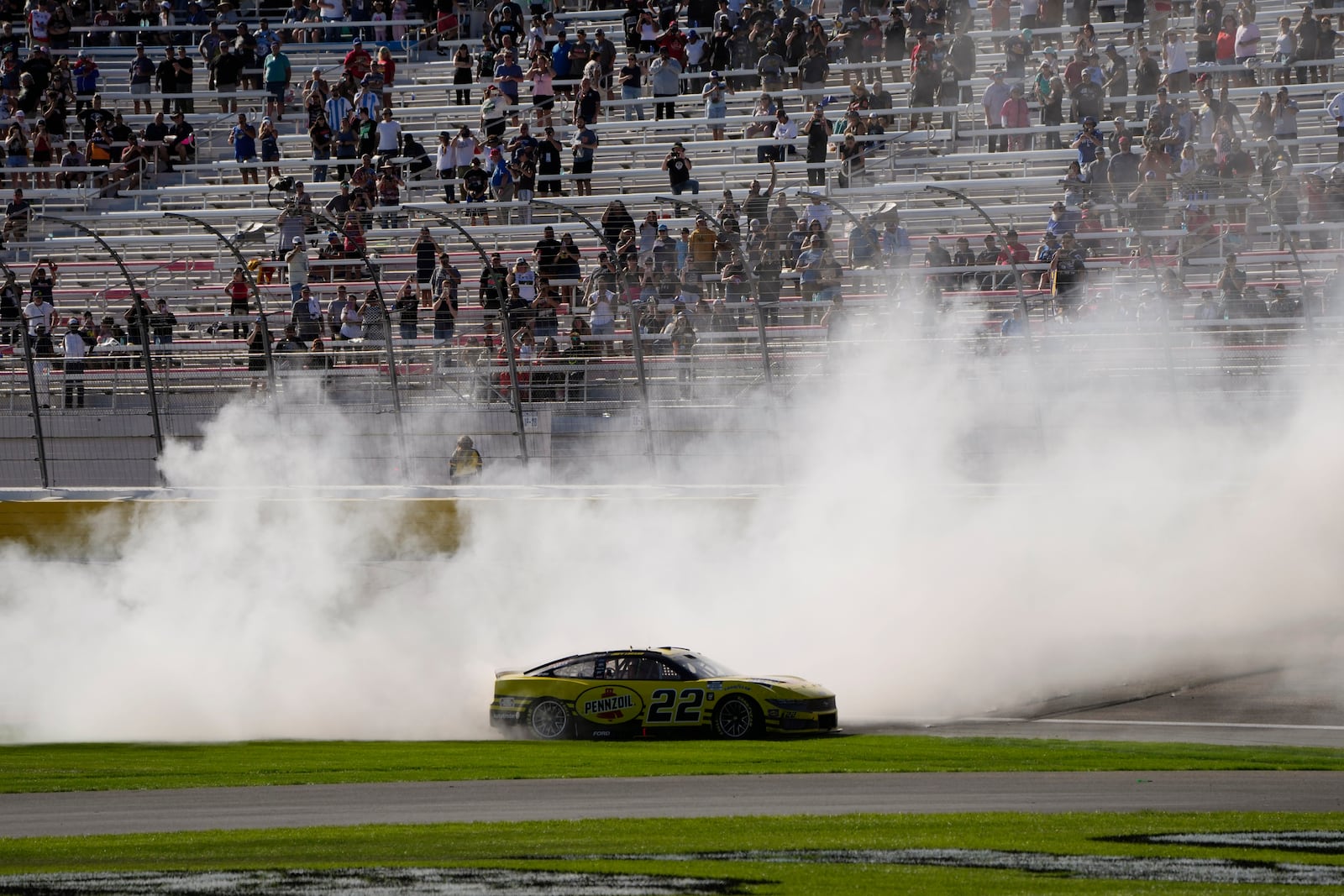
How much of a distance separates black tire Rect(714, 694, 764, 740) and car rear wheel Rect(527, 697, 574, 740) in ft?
3.86

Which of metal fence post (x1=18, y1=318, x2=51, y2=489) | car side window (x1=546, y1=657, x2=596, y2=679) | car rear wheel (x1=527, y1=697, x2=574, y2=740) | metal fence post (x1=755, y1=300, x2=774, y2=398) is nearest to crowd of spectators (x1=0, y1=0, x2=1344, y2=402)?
metal fence post (x1=755, y1=300, x2=774, y2=398)

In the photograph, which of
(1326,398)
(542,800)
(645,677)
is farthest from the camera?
(1326,398)

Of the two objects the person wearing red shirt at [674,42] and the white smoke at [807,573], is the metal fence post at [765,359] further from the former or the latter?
the person wearing red shirt at [674,42]

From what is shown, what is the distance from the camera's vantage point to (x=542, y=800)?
390 inches

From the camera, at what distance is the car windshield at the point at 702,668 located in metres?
12.9

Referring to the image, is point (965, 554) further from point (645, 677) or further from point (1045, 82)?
point (1045, 82)

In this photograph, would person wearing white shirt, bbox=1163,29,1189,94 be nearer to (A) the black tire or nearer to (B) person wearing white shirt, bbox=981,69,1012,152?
(B) person wearing white shirt, bbox=981,69,1012,152

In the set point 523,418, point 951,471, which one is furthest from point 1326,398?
point 523,418

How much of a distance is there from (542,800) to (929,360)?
21.8ft

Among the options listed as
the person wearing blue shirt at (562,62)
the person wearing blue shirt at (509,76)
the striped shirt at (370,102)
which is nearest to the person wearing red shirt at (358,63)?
the striped shirt at (370,102)

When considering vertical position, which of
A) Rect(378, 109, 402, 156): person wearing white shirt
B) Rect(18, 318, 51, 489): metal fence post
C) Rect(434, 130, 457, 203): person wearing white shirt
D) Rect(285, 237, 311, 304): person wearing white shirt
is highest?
Rect(378, 109, 402, 156): person wearing white shirt

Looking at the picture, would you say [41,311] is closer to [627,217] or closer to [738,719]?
[627,217]

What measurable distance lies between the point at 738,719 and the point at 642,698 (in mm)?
Result: 753

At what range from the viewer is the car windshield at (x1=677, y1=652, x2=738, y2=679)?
1291 cm
